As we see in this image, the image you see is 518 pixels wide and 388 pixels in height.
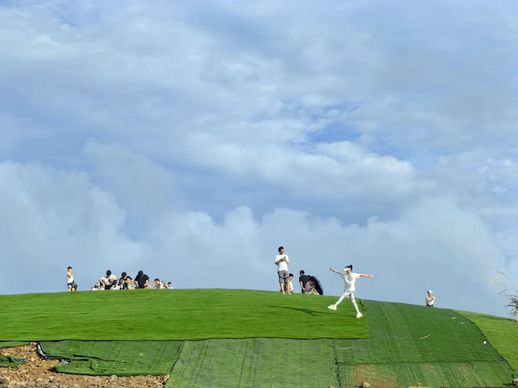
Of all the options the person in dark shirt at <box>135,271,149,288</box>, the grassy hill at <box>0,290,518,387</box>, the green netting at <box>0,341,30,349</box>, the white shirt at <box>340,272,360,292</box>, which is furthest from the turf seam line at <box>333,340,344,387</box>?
the person in dark shirt at <box>135,271,149,288</box>

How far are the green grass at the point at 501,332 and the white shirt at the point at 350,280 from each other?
6.32 metres

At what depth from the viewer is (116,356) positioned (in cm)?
3391

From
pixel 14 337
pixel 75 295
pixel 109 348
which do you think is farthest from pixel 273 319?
pixel 75 295

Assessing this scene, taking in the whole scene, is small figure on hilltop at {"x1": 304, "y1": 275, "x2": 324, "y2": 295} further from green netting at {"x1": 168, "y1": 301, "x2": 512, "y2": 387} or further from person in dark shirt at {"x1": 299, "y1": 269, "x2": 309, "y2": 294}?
green netting at {"x1": 168, "y1": 301, "x2": 512, "y2": 387}

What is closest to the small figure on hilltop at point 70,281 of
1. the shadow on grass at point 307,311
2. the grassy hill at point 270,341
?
the grassy hill at point 270,341

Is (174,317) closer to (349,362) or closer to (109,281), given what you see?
(349,362)

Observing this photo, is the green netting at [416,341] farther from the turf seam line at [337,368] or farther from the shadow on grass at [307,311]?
the shadow on grass at [307,311]

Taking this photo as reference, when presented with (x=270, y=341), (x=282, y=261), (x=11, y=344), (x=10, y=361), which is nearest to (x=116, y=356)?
(x=10, y=361)

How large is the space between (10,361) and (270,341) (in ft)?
34.0

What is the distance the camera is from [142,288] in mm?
54875

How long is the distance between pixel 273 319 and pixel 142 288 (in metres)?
17.4

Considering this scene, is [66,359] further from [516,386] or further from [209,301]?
[516,386]

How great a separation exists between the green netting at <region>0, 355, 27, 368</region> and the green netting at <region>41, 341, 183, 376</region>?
1.15m

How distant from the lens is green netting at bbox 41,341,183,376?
32.3m
